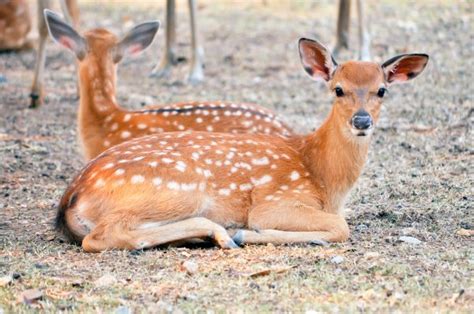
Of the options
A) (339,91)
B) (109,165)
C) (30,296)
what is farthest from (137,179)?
(339,91)

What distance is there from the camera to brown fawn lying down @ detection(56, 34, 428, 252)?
232 inches

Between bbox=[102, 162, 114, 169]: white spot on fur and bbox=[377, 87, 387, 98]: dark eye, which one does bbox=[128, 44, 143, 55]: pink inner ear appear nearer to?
bbox=[102, 162, 114, 169]: white spot on fur

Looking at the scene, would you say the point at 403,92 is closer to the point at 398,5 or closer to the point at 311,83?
the point at 311,83

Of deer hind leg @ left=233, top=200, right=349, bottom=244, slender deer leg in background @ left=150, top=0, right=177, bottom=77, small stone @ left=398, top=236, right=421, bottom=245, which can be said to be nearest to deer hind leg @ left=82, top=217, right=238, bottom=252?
deer hind leg @ left=233, top=200, right=349, bottom=244

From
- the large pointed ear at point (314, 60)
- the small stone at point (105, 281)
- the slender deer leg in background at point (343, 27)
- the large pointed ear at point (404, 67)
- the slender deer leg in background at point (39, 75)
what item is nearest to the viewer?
the small stone at point (105, 281)

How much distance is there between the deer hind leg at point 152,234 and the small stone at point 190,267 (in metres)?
0.42

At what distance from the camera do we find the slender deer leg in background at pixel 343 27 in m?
13.5

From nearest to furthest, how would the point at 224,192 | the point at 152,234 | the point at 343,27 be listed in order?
the point at 152,234, the point at 224,192, the point at 343,27

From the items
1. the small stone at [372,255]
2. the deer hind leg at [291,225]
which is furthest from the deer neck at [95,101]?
the small stone at [372,255]

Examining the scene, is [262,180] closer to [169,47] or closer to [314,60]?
[314,60]

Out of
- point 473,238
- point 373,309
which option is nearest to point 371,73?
point 473,238

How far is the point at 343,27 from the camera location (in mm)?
13523

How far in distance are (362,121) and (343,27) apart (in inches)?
302

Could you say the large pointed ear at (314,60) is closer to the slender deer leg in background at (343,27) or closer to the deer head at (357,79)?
the deer head at (357,79)
